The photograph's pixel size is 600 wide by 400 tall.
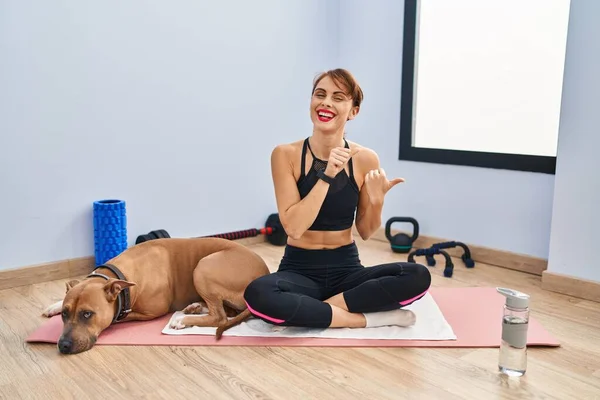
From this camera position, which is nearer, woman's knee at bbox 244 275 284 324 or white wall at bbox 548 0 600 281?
woman's knee at bbox 244 275 284 324

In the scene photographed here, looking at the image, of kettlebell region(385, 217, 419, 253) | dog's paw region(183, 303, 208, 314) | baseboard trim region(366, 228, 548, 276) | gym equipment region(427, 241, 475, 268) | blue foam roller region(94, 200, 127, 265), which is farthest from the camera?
kettlebell region(385, 217, 419, 253)

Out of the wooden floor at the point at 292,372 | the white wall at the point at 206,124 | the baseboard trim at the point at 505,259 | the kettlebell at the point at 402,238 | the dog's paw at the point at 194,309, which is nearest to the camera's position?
the wooden floor at the point at 292,372

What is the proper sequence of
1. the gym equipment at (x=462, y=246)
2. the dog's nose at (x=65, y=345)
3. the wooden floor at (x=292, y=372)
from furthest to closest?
1. the gym equipment at (x=462, y=246)
2. the dog's nose at (x=65, y=345)
3. the wooden floor at (x=292, y=372)

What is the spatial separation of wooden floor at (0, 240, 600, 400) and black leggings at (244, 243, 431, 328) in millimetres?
128

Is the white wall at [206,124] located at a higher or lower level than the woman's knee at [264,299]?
higher

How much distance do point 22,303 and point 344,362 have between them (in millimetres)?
1440

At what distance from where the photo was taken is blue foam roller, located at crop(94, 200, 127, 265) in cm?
272

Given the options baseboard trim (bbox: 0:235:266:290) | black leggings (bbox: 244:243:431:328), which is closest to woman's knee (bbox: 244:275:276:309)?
black leggings (bbox: 244:243:431:328)

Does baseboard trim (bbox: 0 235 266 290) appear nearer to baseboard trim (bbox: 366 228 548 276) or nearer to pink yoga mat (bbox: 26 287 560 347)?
pink yoga mat (bbox: 26 287 560 347)

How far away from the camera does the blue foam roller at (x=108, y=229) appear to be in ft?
8.93

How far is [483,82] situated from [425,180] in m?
0.65

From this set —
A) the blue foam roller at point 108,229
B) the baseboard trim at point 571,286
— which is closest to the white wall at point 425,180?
the baseboard trim at point 571,286

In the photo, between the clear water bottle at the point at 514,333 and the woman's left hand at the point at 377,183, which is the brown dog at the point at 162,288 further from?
the clear water bottle at the point at 514,333

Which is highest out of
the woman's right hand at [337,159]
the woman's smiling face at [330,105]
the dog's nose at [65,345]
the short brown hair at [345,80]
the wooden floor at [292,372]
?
the short brown hair at [345,80]
